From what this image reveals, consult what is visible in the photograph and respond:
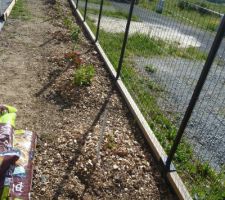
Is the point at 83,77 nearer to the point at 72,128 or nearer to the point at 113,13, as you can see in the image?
the point at 72,128

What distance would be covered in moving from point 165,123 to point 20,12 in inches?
261

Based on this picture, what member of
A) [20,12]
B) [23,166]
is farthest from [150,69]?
[20,12]

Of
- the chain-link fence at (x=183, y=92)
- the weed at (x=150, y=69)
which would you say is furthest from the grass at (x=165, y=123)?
the weed at (x=150, y=69)

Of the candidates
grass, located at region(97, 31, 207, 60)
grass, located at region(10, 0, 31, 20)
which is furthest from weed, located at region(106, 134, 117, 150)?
grass, located at region(10, 0, 31, 20)

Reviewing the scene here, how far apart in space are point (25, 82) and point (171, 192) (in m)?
2.96

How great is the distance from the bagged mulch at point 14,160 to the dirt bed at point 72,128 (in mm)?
191

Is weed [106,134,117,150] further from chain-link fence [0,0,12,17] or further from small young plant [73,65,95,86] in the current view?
chain-link fence [0,0,12,17]

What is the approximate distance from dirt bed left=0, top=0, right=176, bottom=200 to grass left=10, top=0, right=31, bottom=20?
86.0 inches

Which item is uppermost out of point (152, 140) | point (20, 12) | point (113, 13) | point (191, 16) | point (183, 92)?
point (191, 16)

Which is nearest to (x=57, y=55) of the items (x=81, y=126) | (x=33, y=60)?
(x=33, y=60)

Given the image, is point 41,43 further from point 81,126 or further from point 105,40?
point 81,126

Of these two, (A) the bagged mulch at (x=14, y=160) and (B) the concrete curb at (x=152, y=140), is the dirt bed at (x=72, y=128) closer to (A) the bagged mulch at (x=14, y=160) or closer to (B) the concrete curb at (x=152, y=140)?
(B) the concrete curb at (x=152, y=140)

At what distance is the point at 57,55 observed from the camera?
20.7ft

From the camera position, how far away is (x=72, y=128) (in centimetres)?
398
